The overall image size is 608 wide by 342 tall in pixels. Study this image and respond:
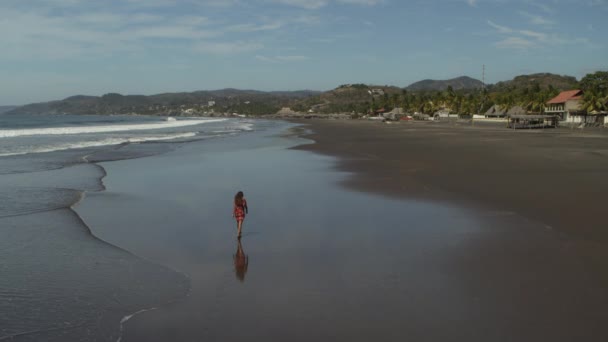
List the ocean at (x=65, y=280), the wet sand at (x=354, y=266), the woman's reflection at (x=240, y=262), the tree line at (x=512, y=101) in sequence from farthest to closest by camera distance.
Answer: the tree line at (x=512, y=101) < the woman's reflection at (x=240, y=262) < the ocean at (x=65, y=280) < the wet sand at (x=354, y=266)

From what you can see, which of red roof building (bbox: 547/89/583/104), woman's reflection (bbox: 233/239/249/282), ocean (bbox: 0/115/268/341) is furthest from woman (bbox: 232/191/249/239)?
red roof building (bbox: 547/89/583/104)

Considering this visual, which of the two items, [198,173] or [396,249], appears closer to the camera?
[396,249]

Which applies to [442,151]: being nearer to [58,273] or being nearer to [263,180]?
[263,180]

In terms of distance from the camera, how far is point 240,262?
27.6 ft

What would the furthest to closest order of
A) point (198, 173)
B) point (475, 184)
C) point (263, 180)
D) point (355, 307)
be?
1. point (198, 173)
2. point (263, 180)
3. point (475, 184)
4. point (355, 307)

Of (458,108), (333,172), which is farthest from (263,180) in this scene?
(458,108)

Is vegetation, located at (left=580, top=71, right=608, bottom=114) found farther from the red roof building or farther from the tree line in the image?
the red roof building

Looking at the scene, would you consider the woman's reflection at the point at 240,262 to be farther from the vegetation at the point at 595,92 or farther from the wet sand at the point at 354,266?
the vegetation at the point at 595,92

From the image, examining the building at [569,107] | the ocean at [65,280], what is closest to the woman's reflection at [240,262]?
the ocean at [65,280]

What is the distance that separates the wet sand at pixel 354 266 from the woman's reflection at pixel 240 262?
49mm

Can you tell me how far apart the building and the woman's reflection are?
67.8m

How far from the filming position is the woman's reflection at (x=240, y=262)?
25.6 ft

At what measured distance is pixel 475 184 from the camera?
16016mm

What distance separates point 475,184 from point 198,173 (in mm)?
10945
